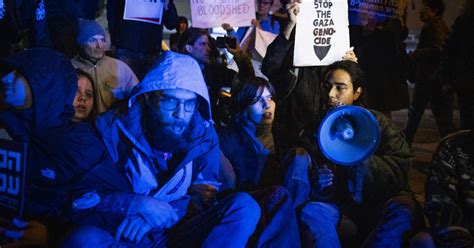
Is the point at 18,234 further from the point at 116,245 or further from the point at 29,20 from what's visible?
the point at 29,20

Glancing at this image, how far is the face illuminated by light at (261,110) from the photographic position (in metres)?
3.84

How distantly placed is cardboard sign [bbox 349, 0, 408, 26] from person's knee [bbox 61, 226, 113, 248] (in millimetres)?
3563

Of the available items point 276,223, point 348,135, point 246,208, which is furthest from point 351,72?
point 246,208

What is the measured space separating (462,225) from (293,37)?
213 centimetres

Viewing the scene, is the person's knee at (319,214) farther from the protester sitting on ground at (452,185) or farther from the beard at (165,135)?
the beard at (165,135)

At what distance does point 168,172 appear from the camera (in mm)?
3152

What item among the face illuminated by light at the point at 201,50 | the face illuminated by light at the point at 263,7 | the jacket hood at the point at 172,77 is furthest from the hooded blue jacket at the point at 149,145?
the face illuminated by light at the point at 263,7

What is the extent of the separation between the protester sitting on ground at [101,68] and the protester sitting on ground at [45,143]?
134cm

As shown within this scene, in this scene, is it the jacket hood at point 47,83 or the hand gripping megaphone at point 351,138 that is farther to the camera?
the hand gripping megaphone at point 351,138

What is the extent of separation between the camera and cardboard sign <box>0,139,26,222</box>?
2.80m

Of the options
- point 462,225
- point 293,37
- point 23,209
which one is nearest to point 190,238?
point 23,209

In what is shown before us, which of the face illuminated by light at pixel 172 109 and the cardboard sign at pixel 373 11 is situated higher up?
the cardboard sign at pixel 373 11

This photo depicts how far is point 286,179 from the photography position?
3.40m

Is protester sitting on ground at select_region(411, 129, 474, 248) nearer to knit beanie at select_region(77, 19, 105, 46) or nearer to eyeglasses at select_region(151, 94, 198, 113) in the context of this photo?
eyeglasses at select_region(151, 94, 198, 113)
